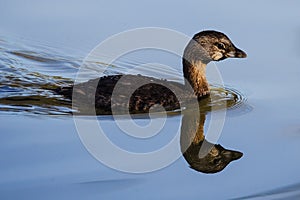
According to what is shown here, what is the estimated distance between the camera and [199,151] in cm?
909

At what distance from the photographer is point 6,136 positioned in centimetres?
884

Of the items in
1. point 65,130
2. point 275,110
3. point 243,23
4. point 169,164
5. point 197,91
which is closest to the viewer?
point 169,164

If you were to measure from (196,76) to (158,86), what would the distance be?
91cm

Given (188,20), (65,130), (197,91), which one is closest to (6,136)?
(65,130)

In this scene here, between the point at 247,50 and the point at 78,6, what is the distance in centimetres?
328

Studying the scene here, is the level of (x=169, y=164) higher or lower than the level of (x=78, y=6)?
lower

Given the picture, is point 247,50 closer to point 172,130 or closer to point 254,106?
point 254,106

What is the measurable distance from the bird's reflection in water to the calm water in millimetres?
107

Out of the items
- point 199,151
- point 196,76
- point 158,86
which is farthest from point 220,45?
point 199,151

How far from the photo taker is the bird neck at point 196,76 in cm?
1108

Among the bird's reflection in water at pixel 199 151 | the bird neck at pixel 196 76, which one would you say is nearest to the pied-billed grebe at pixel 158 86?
the bird neck at pixel 196 76

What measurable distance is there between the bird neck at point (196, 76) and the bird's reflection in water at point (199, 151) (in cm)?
96

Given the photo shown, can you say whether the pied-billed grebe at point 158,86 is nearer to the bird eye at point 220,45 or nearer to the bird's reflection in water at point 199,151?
the bird eye at point 220,45

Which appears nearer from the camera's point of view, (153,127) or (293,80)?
(153,127)
